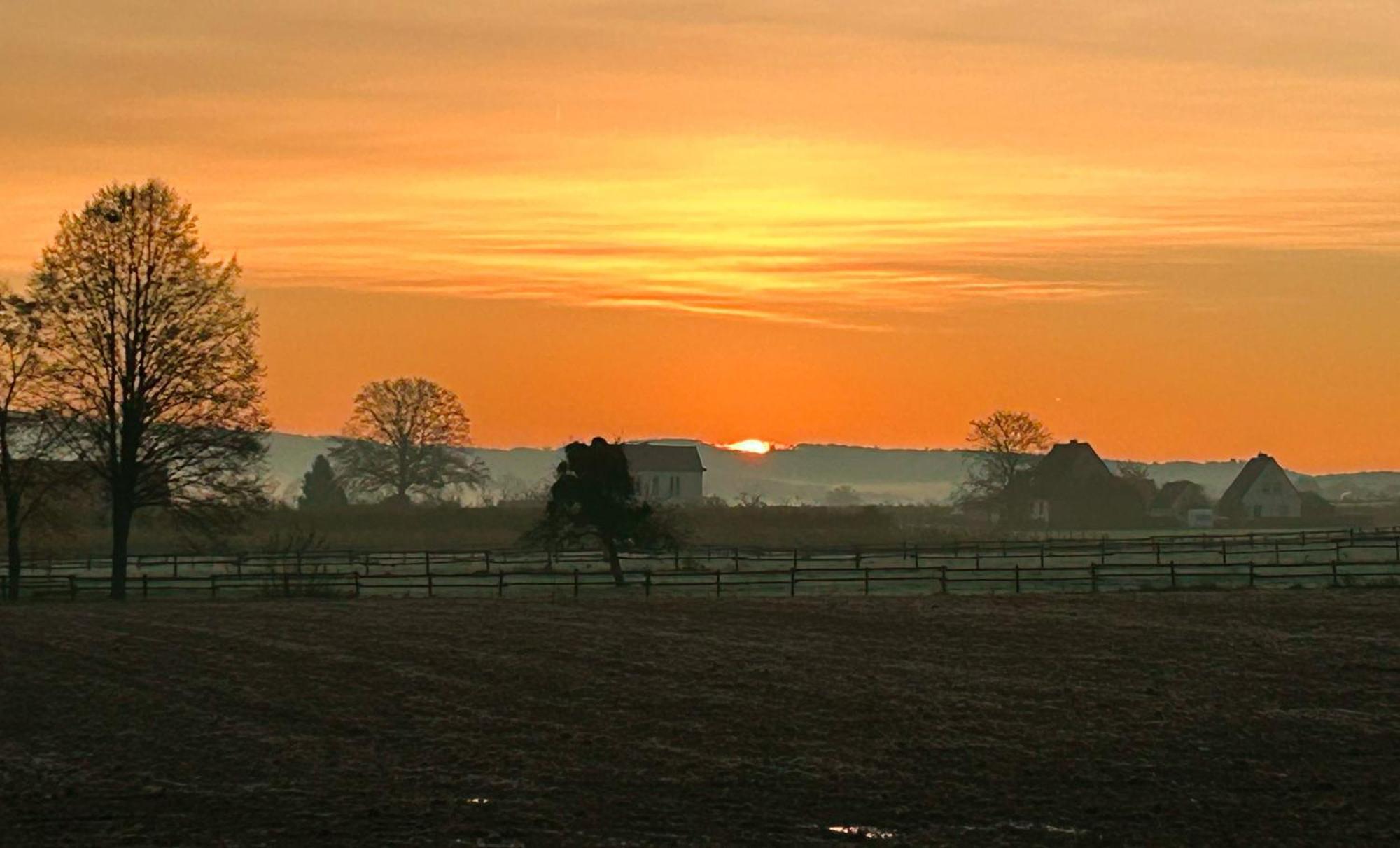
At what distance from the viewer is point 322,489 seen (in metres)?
117

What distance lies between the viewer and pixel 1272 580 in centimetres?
6209

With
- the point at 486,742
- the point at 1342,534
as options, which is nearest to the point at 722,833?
the point at 486,742

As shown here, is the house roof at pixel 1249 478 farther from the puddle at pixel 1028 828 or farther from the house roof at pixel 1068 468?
the puddle at pixel 1028 828

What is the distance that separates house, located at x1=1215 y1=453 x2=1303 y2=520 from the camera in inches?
5684

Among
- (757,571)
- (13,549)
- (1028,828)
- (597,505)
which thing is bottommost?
(1028,828)

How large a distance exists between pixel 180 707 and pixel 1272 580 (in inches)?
1690

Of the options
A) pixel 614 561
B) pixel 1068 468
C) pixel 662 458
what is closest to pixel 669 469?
pixel 662 458

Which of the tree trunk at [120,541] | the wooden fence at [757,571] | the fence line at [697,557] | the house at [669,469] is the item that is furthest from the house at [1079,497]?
the tree trunk at [120,541]

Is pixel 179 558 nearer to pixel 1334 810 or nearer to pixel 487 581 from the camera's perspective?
pixel 487 581

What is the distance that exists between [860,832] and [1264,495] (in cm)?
13230

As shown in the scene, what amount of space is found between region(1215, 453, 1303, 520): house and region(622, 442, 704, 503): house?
150ft

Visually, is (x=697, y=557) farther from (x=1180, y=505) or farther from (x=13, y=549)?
(x=1180, y=505)

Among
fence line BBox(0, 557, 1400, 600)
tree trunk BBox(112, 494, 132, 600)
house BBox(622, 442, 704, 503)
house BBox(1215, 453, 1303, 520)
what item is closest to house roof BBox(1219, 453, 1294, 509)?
house BBox(1215, 453, 1303, 520)

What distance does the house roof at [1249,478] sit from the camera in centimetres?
14512
